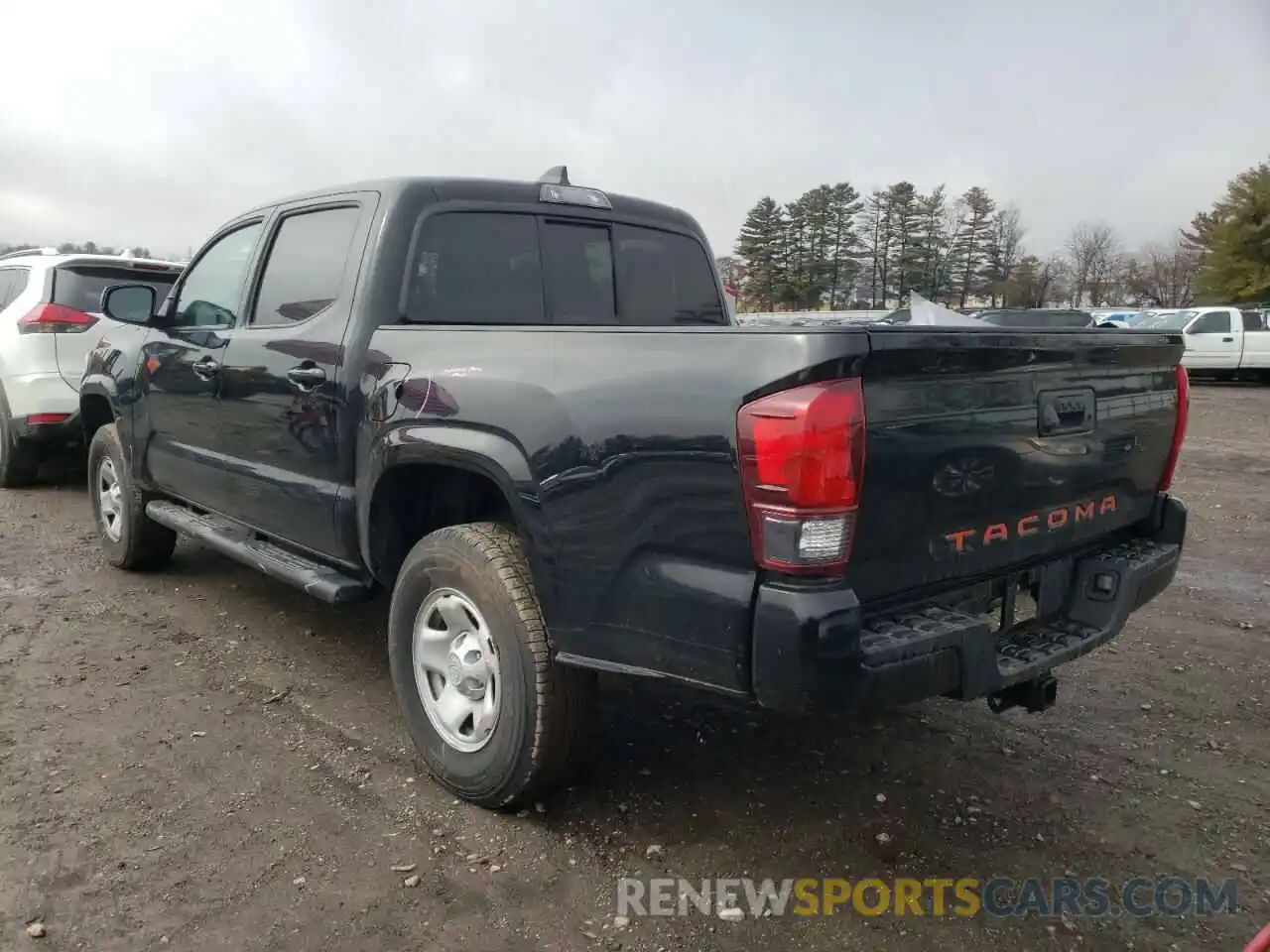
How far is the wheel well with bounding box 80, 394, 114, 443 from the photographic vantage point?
568 cm

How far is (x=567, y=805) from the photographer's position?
3010 millimetres

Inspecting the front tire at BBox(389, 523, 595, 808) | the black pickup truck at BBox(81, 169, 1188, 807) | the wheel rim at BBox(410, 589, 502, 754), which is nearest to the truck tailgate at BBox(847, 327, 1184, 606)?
the black pickup truck at BBox(81, 169, 1188, 807)

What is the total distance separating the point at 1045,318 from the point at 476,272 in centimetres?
294

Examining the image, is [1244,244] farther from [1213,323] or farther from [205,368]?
[205,368]

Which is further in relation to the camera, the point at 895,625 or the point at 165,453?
the point at 165,453

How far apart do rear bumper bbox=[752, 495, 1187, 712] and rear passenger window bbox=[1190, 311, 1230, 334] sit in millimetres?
19861

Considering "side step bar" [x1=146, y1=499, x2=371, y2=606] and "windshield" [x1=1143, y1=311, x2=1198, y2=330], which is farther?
"windshield" [x1=1143, y1=311, x2=1198, y2=330]

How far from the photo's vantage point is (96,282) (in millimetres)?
7234

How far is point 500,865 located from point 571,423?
1.27 meters

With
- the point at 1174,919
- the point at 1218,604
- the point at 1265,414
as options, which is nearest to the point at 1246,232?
the point at 1265,414

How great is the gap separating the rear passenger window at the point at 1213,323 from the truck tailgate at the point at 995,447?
19.5 meters

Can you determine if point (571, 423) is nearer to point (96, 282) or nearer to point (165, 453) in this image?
point (165, 453)

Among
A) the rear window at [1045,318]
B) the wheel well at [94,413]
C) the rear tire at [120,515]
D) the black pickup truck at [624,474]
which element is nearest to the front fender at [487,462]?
the black pickup truck at [624,474]

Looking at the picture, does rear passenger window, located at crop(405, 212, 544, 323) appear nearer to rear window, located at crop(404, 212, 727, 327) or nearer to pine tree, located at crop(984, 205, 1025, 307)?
rear window, located at crop(404, 212, 727, 327)
